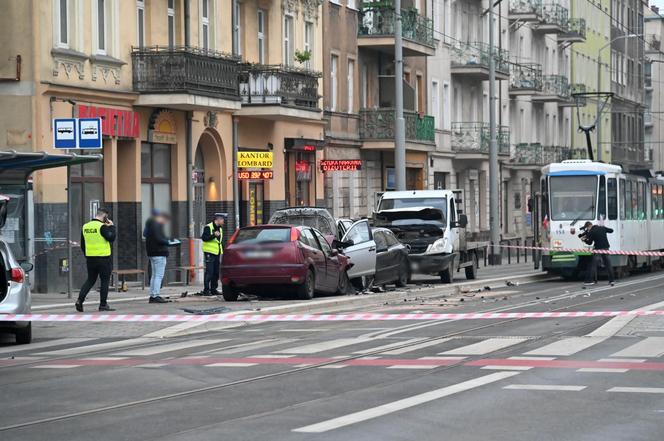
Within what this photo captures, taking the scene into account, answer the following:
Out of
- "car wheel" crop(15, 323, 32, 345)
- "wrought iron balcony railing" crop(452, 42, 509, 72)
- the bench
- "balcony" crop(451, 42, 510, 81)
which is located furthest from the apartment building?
"wrought iron balcony railing" crop(452, 42, 509, 72)

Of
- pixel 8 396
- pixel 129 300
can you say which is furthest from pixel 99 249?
pixel 8 396

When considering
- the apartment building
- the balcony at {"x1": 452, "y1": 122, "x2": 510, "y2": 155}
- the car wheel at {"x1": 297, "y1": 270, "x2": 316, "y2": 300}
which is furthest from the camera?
the balcony at {"x1": 452, "y1": 122, "x2": 510, "y2": 155}

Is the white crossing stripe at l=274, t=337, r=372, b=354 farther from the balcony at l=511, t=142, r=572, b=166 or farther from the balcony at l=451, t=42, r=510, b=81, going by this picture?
the balcony at l=511, t=142, r=572, b=166

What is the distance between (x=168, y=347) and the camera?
62.6 feet

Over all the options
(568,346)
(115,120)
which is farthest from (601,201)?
(568,346)

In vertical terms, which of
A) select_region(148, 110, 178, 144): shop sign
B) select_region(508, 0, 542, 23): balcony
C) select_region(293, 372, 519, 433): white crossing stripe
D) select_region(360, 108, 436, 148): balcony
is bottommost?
select_region(293, 372, 519, 433): white crossing stripe

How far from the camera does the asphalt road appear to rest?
37.1 ft

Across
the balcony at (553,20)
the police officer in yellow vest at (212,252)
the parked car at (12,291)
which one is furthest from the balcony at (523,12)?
the parked car at (12,291)

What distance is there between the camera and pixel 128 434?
11.1m

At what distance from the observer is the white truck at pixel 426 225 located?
119 feet

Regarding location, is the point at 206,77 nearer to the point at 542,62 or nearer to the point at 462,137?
the point at 462,137

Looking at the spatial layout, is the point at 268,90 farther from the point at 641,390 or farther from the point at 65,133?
the point at 641,390

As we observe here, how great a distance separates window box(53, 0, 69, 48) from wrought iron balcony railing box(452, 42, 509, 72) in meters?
31.9

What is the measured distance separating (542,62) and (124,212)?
4706cm
